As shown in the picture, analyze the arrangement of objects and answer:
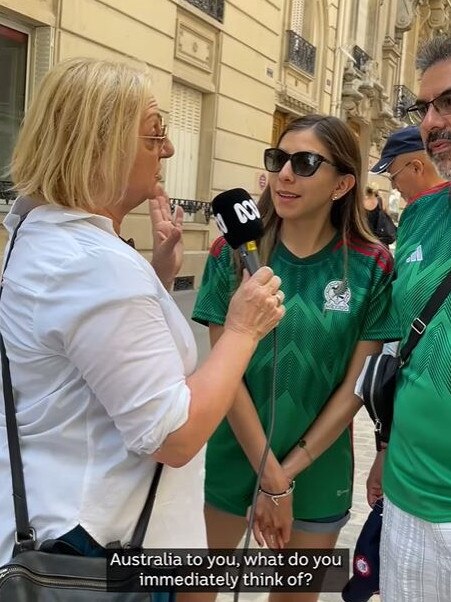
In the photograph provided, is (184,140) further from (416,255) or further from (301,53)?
(416,255)

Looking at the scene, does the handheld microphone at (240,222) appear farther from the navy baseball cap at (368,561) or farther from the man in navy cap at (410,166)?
the man in navy cap at (410,166)

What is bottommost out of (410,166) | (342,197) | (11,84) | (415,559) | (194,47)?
(415,559)

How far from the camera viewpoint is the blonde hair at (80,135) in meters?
1.59

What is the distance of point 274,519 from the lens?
227 cm

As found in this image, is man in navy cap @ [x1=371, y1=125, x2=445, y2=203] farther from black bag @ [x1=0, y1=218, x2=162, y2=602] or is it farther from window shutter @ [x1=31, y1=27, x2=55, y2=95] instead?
window shutter @ [x1=31, y1=27, x2=55, y2=95]

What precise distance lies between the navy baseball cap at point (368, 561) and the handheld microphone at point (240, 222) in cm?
101

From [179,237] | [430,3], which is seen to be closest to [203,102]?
[179,237]

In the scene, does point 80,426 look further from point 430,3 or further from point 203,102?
point 430,3

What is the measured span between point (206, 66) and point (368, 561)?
10.5 meters

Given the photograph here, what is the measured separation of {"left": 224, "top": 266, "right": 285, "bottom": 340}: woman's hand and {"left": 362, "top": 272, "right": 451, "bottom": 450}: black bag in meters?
0.37

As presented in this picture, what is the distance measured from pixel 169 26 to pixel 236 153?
10.1 ft

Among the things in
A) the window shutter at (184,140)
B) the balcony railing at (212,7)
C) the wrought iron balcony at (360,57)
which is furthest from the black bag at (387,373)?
the wrought iron balcony at (360,57)

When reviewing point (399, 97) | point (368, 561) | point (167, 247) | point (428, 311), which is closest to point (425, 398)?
point (428, 311)

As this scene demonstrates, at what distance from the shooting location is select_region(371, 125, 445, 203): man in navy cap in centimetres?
430
